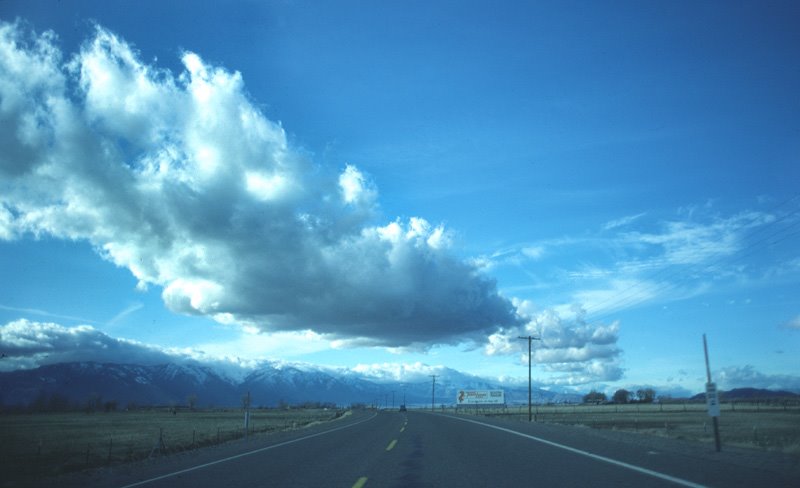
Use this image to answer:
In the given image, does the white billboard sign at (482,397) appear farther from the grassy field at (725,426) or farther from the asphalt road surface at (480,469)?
the asphalt road surface at (480,469)

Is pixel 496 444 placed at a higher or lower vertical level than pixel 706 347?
lower

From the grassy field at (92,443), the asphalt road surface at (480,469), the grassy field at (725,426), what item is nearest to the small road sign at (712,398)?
the asphalt road surface at (480,469)

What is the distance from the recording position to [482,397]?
15862 cm

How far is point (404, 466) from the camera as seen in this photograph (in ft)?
42.7

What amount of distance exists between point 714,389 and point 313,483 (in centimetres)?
1525

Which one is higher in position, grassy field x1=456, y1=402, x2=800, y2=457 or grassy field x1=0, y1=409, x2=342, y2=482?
grassy field x1=456, y1=402, x2=800, y2=457

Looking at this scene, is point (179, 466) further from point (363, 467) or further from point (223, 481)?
point (363, 467)

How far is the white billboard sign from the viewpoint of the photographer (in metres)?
156

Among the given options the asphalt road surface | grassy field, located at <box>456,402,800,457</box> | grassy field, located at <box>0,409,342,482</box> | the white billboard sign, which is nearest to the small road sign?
the asphalt road surface

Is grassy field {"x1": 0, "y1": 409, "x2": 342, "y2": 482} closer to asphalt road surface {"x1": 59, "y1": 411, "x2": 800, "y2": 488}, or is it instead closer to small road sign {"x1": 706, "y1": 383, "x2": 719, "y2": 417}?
asphalt road surface {"x1": 59, "y1": 411, "x2": 800, "y2": 488}

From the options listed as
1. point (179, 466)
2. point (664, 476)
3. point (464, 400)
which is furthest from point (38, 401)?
point (664, 476)

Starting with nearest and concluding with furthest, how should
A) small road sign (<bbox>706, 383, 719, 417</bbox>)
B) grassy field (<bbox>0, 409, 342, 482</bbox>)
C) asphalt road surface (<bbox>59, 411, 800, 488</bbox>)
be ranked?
asphalt road surface (<bbox>59, 411, 800, 488</bbox>) → small road sign (<bbox>706, 383, 719, 417</bbox>) → grassy field (<bbox>0, 409, 342, 482</bbox>)

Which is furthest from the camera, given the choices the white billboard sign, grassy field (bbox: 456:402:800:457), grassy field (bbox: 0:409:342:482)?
the white billboard sign

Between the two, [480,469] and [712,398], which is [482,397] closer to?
[712,398]
